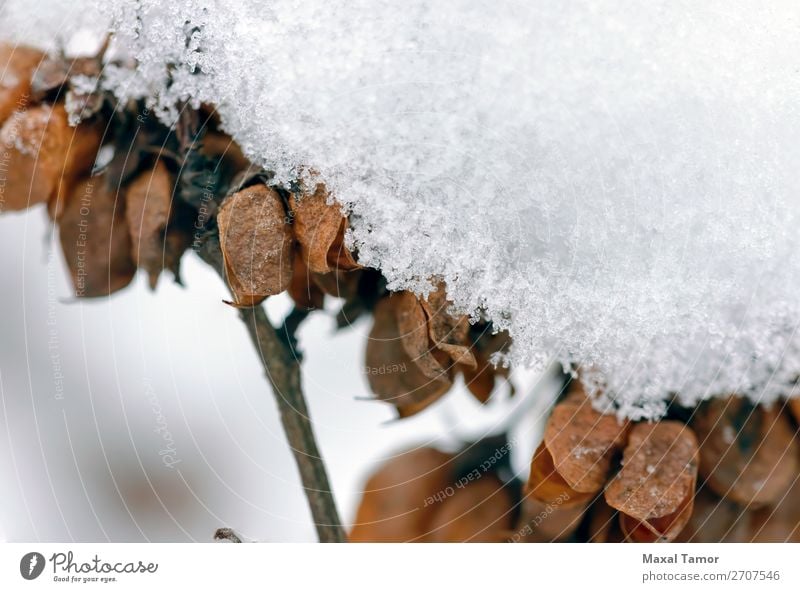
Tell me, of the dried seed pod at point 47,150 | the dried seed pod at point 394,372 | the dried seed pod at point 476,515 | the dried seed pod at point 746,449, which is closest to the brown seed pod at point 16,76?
the dried seed pod at point 47,150

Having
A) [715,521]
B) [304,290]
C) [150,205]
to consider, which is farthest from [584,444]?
[150,205]

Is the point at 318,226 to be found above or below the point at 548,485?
above

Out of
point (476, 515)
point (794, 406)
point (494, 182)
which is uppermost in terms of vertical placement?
point (494, 182)

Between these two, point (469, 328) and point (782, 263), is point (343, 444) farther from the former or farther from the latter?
point (782, 263)

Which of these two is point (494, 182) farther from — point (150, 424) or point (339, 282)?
point (150, 424)

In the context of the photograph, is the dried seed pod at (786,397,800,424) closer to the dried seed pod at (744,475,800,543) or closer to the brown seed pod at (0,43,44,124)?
the dried seed pod at (744,475,800,543)
